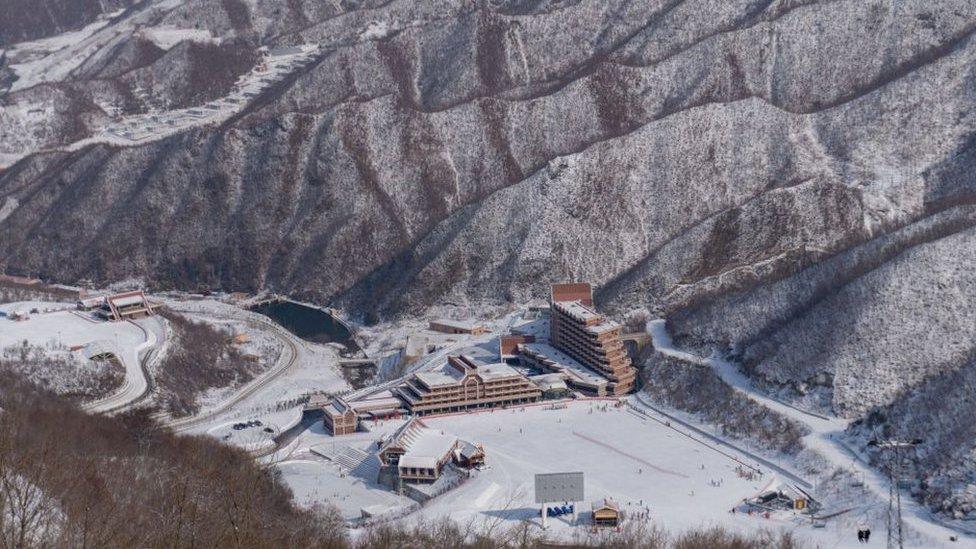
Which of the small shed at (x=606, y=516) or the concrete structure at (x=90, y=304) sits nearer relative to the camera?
the small shed at (x=606, y=516)

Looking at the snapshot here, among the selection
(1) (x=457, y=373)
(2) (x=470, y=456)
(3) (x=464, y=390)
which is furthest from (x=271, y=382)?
(2) (x=470, y=456)

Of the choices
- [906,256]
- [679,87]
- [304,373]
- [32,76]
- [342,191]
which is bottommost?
[304,373]

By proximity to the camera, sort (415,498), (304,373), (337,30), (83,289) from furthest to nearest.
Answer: (337,30), (83,289), (304,373), (415,498)

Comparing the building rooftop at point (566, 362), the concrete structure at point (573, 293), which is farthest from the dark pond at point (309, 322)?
the concrete structure at point (573, 293)

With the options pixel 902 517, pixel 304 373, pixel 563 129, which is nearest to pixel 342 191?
pixel 563 129

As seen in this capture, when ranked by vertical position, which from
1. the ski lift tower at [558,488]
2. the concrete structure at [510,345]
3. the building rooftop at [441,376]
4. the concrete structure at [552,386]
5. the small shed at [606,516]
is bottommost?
the small shed at [606,516]

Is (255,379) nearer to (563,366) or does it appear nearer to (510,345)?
(510,345)

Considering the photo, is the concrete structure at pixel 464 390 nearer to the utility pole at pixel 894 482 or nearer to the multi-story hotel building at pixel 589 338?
the multi-story hotel building at pixel 589 338

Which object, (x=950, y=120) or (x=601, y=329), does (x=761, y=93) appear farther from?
(x=601, y=329)
